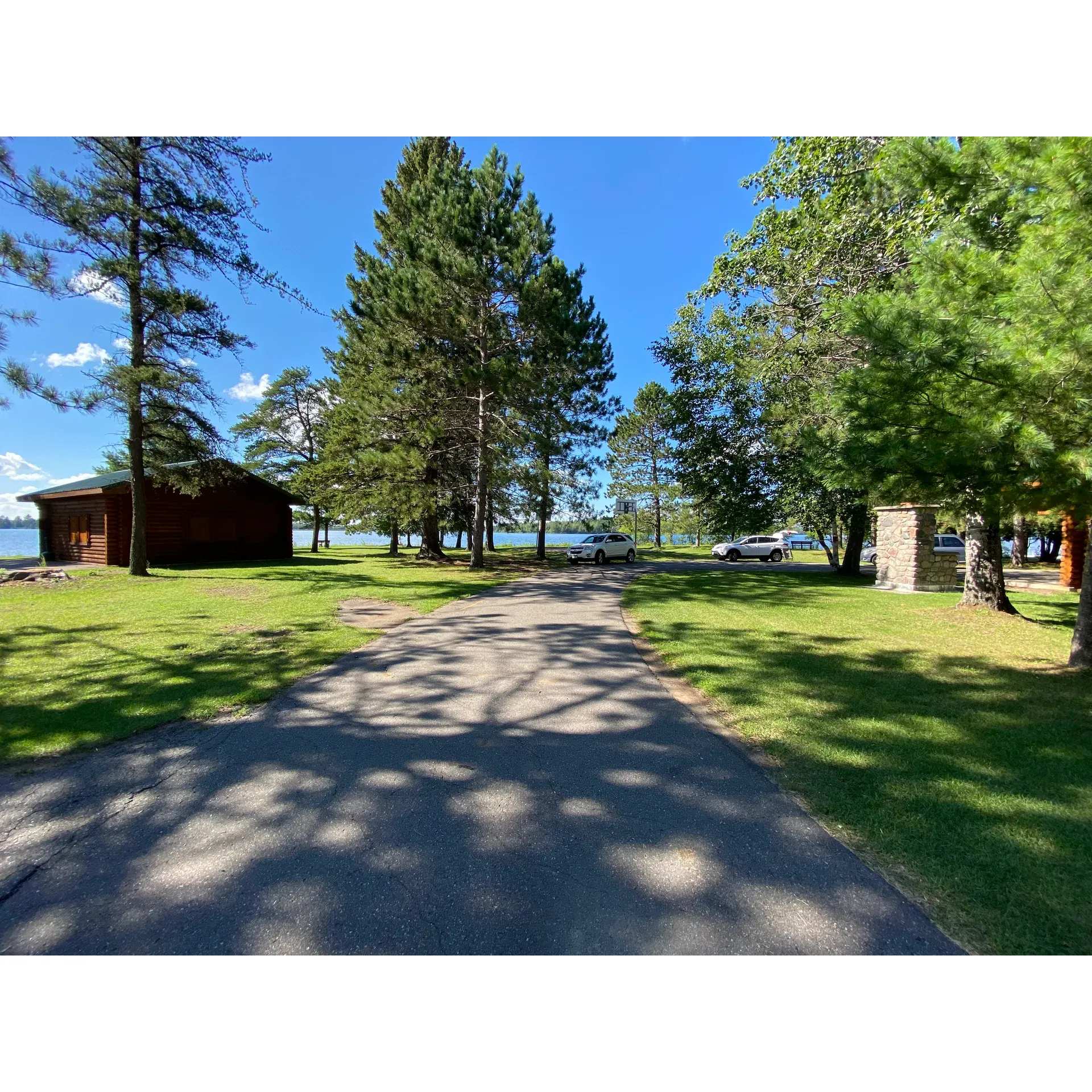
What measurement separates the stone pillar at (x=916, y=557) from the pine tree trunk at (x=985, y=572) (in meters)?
2.51

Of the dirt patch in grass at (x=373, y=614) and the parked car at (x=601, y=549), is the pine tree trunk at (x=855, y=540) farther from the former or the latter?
the dirt patch in grass at (x=373, y=614)

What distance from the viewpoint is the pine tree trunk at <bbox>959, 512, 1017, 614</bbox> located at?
28.5ft

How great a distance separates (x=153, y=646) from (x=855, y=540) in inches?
739

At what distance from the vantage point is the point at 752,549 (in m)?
24.5

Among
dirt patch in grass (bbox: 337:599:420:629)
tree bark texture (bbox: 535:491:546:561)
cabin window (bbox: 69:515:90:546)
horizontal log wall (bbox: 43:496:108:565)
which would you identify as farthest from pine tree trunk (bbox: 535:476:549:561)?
cabin window (bbox: 69:515:90:546)

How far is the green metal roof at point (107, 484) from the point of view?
1694 cm

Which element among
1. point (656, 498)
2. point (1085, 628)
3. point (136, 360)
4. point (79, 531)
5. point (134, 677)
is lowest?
point (134, 677)

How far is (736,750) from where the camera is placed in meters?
3.38

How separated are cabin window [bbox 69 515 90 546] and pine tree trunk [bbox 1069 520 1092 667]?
28025 millimetres

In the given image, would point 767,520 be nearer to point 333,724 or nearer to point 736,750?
point 736,750

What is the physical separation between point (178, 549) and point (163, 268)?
1093cm

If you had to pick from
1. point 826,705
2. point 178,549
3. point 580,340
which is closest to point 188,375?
point 178,549

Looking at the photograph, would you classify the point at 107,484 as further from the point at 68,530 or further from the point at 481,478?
the point at 481,478

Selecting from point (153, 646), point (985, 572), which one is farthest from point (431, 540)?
point (985, 572)
